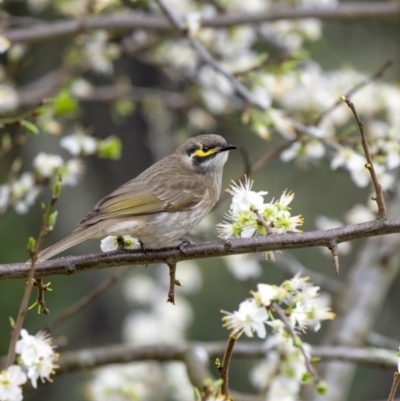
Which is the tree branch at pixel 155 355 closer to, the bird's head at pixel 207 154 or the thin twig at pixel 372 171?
the bird's head at pixel 207 154

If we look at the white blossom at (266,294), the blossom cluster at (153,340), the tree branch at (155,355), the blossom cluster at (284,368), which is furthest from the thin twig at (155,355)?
the white blossom at (266,294)

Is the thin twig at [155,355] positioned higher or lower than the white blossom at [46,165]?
lower

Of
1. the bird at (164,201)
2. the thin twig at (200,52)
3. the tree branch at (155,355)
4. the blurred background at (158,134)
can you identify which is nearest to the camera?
the bird at (164,201)

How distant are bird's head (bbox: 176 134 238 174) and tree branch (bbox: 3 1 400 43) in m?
1.26

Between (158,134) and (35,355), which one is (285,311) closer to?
(35,355)

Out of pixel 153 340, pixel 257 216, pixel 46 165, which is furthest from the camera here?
pixel 153 340

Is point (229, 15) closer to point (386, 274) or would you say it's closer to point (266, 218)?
point (386, 274)

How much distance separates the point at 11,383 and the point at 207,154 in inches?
108

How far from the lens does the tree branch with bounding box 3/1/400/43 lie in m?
5.98

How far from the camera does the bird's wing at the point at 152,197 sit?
4562 mm

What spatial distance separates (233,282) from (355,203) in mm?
2446

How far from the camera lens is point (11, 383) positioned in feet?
10.5

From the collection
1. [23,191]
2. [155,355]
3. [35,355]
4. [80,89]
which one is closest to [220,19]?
[80,89]

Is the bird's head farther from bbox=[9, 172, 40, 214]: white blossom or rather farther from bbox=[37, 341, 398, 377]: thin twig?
bbox=[37, 341, 398, 377]: thin twig
